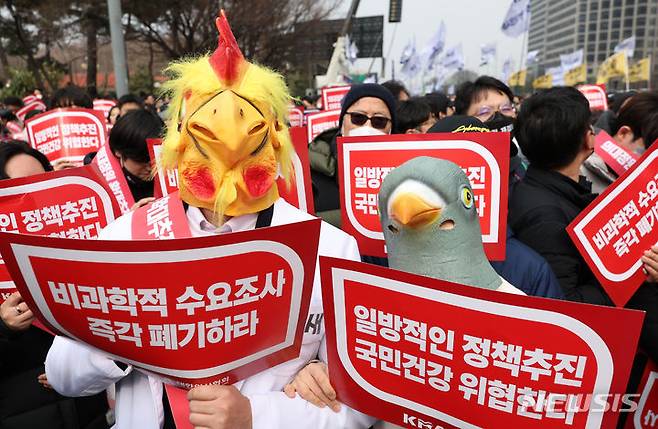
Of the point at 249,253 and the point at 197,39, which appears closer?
the point at 249,253

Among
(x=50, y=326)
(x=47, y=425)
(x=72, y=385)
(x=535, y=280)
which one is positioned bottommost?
(x=47, y=425)

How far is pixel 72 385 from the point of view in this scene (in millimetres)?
1470

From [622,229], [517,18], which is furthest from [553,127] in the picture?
[517,18]

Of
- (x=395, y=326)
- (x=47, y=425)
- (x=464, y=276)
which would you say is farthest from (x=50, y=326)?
(x=47, y=425)

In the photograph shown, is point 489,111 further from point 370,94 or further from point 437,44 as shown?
point 437,44

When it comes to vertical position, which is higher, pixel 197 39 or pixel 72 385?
pixel 197 39

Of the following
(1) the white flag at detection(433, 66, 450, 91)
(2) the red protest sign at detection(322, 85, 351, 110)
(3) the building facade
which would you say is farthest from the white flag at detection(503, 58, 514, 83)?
(3) the building facade

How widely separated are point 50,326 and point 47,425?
4.26 feet

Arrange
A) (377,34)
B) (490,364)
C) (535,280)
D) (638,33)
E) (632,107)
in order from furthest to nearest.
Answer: (638,33)
(377,34)
(632,107)
(535,280)
(490,364)

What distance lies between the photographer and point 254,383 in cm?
144

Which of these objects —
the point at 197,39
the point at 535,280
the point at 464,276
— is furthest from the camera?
the point at 197,39

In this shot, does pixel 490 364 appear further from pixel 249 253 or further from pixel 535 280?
pixel 535 280

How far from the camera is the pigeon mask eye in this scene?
139 cm

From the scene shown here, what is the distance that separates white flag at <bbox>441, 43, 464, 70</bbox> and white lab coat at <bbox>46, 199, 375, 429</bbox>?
21.3 metres
